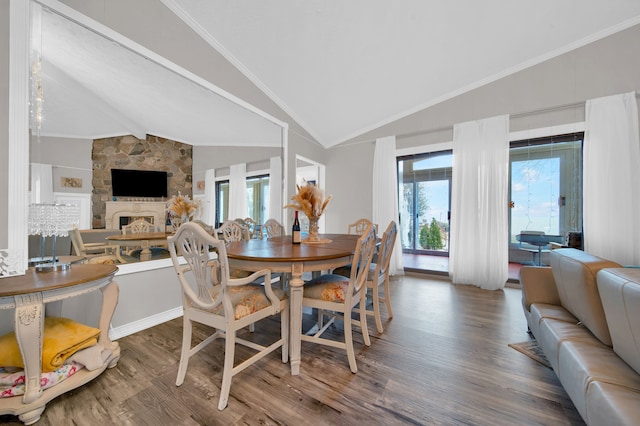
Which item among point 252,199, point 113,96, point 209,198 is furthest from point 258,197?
point 113,96

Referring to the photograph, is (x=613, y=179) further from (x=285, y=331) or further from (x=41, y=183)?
(x=41, y=183)

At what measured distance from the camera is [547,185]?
359cm

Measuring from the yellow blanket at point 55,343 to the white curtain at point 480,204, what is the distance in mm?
4243

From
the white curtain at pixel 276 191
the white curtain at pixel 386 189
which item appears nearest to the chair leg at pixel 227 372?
the white curtain at pixel 276 191

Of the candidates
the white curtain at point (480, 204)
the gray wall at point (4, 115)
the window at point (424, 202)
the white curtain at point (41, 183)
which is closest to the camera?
the gray wall at point (4, 115)

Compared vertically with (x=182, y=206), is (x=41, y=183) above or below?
above

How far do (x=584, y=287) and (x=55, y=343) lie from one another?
2955 millimetres

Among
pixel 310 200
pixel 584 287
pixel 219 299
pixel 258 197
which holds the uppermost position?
pixel 258 197

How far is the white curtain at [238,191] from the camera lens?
3338 millimetres

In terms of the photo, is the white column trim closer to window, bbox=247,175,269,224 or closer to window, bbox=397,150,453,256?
window, bbox=247,175,269,224

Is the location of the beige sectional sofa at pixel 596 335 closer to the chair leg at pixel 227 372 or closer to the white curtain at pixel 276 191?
the chair leg at pixel 227 372

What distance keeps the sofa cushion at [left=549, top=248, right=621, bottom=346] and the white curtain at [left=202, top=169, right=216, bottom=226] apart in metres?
3.24

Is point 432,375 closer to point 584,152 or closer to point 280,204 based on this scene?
point 280,204

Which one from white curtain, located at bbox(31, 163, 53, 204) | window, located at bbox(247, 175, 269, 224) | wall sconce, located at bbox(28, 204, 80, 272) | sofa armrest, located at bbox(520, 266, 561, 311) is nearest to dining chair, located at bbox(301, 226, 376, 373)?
sofa armrest, located at bbox(520, 266, 561, 311)
